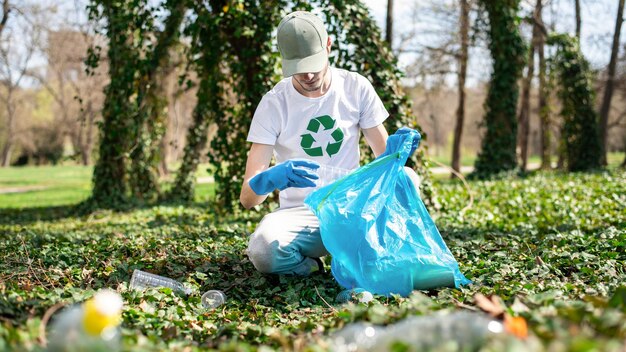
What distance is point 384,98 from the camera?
6.01 meters

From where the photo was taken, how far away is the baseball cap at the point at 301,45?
10.6 feet

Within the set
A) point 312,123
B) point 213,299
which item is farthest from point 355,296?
point 312,123

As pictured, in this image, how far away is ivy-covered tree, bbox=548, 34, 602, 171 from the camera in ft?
43.3

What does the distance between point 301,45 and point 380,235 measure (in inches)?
42.4

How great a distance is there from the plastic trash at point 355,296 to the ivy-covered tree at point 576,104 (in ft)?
38.4

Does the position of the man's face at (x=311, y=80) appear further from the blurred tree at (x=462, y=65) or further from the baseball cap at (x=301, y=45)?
the blurred tree at (x=462, y=65)

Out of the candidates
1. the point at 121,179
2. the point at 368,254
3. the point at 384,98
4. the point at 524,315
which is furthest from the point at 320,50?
the point at 121,179

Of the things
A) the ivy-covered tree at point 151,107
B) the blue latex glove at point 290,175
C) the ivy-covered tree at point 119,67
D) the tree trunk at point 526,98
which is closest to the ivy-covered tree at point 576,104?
the tree trunk at point 526,98

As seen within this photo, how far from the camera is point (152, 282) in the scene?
3262 mm

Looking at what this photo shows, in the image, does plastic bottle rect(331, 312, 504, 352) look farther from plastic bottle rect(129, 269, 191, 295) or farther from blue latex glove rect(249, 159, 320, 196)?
plastic bottle rect(129, 269, 191, 295)

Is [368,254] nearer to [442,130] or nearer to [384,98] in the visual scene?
[384,98]

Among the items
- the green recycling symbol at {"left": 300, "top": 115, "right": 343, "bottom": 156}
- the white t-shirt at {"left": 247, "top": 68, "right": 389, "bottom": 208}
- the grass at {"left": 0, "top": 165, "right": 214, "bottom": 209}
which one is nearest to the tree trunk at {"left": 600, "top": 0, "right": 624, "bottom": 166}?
the grass at {"left": 0, "top": 165, "right": 214, "bottom": 209}

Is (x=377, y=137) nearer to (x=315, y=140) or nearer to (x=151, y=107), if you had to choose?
(x=315, y=140)

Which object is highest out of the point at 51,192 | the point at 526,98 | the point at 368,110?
the point at 526,98
